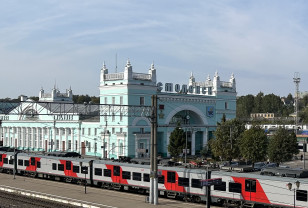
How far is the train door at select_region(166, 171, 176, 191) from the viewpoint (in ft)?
116

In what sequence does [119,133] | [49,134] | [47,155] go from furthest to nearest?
1. [49,134]
2. [119,133]
3. [47,155]

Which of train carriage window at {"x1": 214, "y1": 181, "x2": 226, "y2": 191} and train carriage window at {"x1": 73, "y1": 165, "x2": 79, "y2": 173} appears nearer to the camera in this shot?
train carriage window at {"x1": 214, "y1": 181, "x2": 226, "y2": 191}

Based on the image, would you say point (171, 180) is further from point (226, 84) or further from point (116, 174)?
point (226, 84)

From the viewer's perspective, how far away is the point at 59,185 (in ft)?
144

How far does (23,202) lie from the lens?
116 ft

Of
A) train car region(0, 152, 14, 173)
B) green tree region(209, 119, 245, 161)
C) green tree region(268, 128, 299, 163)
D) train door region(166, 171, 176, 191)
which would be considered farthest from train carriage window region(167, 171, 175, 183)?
green tree region(268, 128, 299, 163)

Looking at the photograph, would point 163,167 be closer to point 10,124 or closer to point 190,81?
point 190,81

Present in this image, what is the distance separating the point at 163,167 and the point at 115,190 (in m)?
6.48

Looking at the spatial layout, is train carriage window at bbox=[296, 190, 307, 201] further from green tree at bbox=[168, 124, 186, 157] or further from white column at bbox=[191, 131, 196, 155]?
white column at bbox=[191, 131, 196, 155]

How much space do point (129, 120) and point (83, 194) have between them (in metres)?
31.1

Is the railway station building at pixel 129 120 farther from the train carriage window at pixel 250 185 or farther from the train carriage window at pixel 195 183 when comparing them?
the train carriage window at pixel 250 185

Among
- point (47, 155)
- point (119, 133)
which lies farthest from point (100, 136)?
point (47, 155)

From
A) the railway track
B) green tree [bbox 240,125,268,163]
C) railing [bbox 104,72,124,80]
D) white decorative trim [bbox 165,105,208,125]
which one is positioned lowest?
the railway track

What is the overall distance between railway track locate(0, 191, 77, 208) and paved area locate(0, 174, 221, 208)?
75 cm
